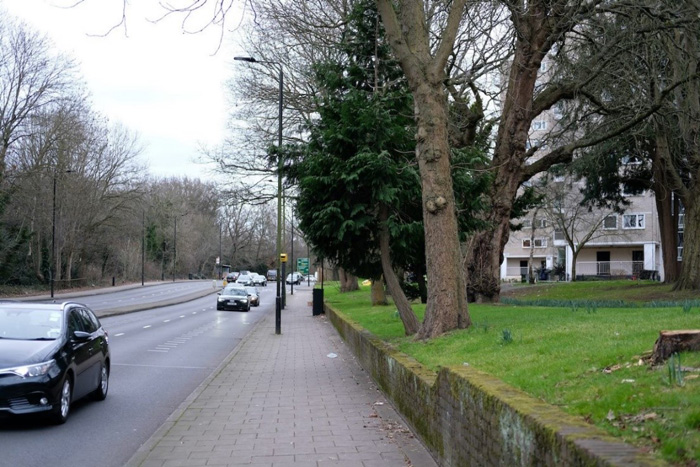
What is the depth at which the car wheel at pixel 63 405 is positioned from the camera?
353 inches

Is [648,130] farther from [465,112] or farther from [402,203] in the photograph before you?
[402,203]

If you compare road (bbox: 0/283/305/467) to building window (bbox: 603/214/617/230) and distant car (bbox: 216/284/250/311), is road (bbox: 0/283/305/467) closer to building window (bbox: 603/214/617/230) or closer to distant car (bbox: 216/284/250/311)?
distant car (bbox: 216/284/250/311)

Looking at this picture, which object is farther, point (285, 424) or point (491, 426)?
point (285, 424)

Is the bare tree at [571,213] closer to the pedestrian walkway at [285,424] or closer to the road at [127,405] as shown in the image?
the road at [127,405]

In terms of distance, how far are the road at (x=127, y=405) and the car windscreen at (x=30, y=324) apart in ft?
3.61

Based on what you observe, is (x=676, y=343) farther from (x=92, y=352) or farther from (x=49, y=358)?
(x=92, y=352)

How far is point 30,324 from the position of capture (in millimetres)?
9859

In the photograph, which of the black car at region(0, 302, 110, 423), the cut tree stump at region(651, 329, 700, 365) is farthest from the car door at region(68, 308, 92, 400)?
the cut tree stump at region(651, 329, 700, 365)

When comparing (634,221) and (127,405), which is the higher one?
(634,221)

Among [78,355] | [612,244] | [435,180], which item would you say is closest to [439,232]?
[435,180]

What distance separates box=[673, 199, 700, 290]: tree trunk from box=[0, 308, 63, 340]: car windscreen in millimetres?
23011

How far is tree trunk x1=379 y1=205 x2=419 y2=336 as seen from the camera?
13984 mm

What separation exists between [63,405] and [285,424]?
109 inches

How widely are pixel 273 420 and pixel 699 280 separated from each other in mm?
21734
